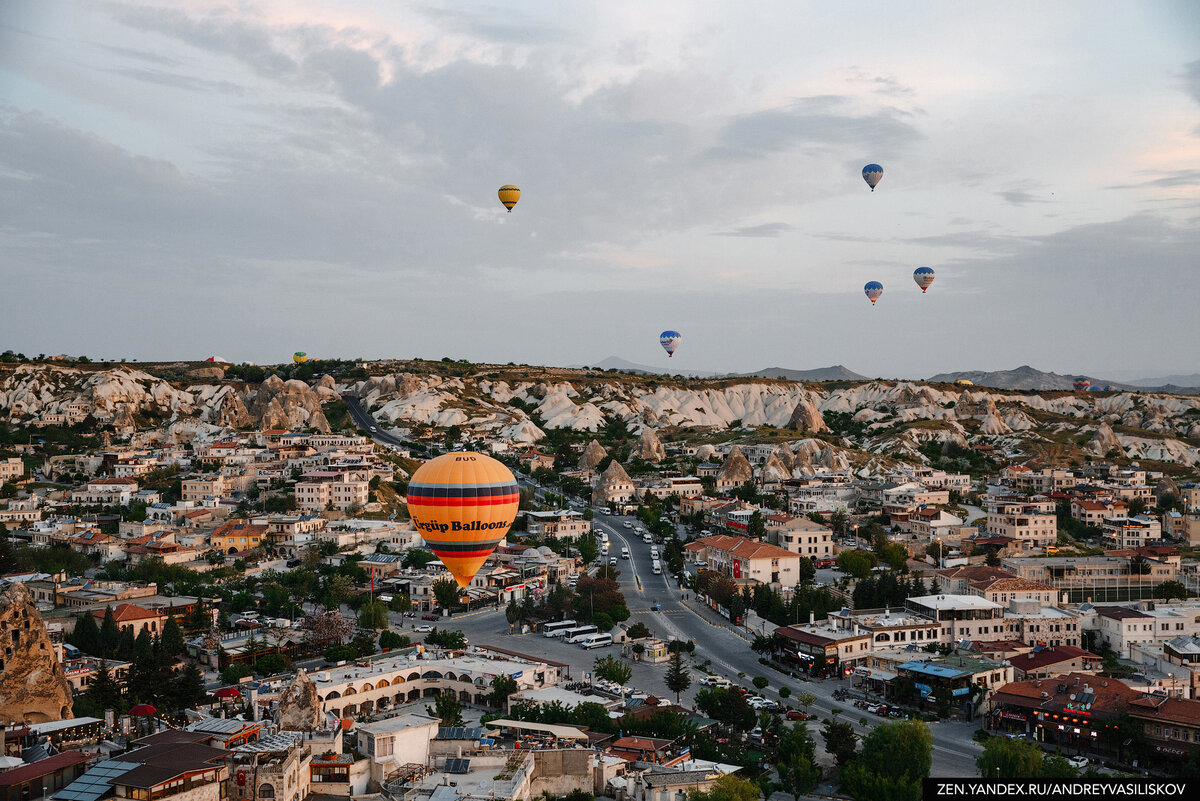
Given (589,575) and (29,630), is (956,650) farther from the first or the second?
(29,630)

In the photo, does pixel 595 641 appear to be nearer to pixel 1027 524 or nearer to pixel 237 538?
pixel 237 538

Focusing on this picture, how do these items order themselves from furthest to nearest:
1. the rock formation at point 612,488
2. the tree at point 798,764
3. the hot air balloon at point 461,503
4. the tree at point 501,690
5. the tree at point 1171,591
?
1. the rock formation at point 612,488
2. the tree at point 1171,591
3. the hot air balloon at point 461,503
4. the tree at point 501,690
5. the tree at point 798,764

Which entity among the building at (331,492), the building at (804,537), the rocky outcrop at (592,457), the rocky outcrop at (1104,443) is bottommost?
the building at (804,537)

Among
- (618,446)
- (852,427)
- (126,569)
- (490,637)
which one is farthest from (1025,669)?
(852,427)

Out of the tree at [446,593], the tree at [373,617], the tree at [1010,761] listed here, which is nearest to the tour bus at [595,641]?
the tree at [373,617]

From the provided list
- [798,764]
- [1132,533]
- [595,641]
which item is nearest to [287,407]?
[595,641]

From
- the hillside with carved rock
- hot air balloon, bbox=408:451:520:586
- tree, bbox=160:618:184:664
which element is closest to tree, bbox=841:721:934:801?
hot air balloon, bbox=408:451:520:586

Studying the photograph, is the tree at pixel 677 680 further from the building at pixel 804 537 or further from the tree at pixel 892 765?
the building at pixel 804 537

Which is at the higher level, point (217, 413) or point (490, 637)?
point (217, 413)
